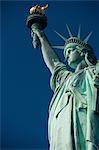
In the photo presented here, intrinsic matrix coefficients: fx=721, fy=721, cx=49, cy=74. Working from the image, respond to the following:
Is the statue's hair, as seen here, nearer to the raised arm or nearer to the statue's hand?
the raised arm

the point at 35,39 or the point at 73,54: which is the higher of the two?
the point at 35,39

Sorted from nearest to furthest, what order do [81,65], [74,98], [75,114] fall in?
[75,114], [74,98], [81,65]

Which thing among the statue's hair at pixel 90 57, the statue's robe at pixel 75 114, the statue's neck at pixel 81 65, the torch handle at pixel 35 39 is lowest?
the statue's robe at pixel 75 114

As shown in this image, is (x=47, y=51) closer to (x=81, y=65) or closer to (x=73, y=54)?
(x=73, y=54)

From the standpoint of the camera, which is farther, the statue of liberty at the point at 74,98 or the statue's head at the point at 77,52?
the statue's head at the point at 77,52

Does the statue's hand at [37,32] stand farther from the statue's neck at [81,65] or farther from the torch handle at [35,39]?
the statue's neck at [81,65]

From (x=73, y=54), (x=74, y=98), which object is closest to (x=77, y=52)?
(x=73, y=54)

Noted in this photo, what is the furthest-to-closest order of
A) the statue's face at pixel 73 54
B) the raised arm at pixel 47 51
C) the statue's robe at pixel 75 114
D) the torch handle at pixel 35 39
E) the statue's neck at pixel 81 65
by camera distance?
the torch handle at pixel 35 39 < the raised arm at pixel 47 51 < the statue's face at pixel 73 54 < the statue's neck at pixel 81 65 < the statue's robe at pixel 75 114

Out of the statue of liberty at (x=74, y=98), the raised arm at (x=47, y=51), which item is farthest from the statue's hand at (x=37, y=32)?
the statue of liberty at (x=74, y=98)

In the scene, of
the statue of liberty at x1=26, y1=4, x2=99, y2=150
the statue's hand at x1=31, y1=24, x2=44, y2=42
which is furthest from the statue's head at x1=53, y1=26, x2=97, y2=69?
the statue's hand at x1=31, y1=24, x2=44, y2=42

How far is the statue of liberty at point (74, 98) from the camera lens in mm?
11805

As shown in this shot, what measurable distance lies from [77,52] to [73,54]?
11cm

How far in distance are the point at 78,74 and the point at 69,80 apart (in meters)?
0.21

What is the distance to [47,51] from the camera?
14320mm
